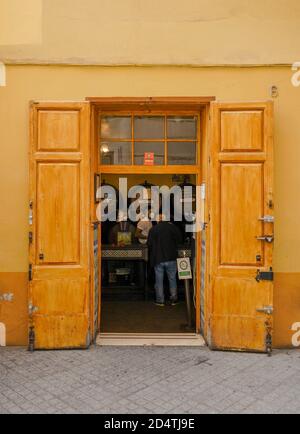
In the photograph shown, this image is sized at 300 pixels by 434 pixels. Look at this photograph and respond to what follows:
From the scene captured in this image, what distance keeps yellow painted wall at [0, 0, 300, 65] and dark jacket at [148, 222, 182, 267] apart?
3.22m

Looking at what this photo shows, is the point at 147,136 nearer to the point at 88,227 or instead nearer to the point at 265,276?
the point at 88,227

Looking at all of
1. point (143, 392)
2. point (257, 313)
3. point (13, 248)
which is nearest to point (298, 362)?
point (257, 313)

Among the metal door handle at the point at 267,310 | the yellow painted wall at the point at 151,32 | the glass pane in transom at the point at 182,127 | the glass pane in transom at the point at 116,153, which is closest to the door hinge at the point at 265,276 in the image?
the metal door handle at the point at 267,310

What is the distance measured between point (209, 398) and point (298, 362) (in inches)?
60.1

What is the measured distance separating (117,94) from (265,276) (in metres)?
3.00

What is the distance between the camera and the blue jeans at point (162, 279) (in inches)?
295

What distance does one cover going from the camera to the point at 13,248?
5219 mm

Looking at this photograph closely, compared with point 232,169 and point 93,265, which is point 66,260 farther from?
point 232,169

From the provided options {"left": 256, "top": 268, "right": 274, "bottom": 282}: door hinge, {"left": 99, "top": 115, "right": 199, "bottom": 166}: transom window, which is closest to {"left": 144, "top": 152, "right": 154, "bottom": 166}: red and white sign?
{"left": 99, "top": 115, "right": 199, "bottom": 166}: transom window

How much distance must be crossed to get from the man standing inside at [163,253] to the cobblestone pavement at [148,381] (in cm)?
244

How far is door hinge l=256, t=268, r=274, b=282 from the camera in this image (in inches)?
193

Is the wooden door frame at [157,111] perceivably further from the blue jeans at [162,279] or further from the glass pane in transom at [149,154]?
the blue jeans at [162,279]

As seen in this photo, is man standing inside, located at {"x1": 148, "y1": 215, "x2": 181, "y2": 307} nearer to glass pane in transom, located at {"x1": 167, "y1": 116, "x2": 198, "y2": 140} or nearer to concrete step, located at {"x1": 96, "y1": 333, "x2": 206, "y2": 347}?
concrete step, located at {"x1": 96, "y1": 333, "x2": 206, "y2": 347}

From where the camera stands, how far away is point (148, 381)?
421cm
